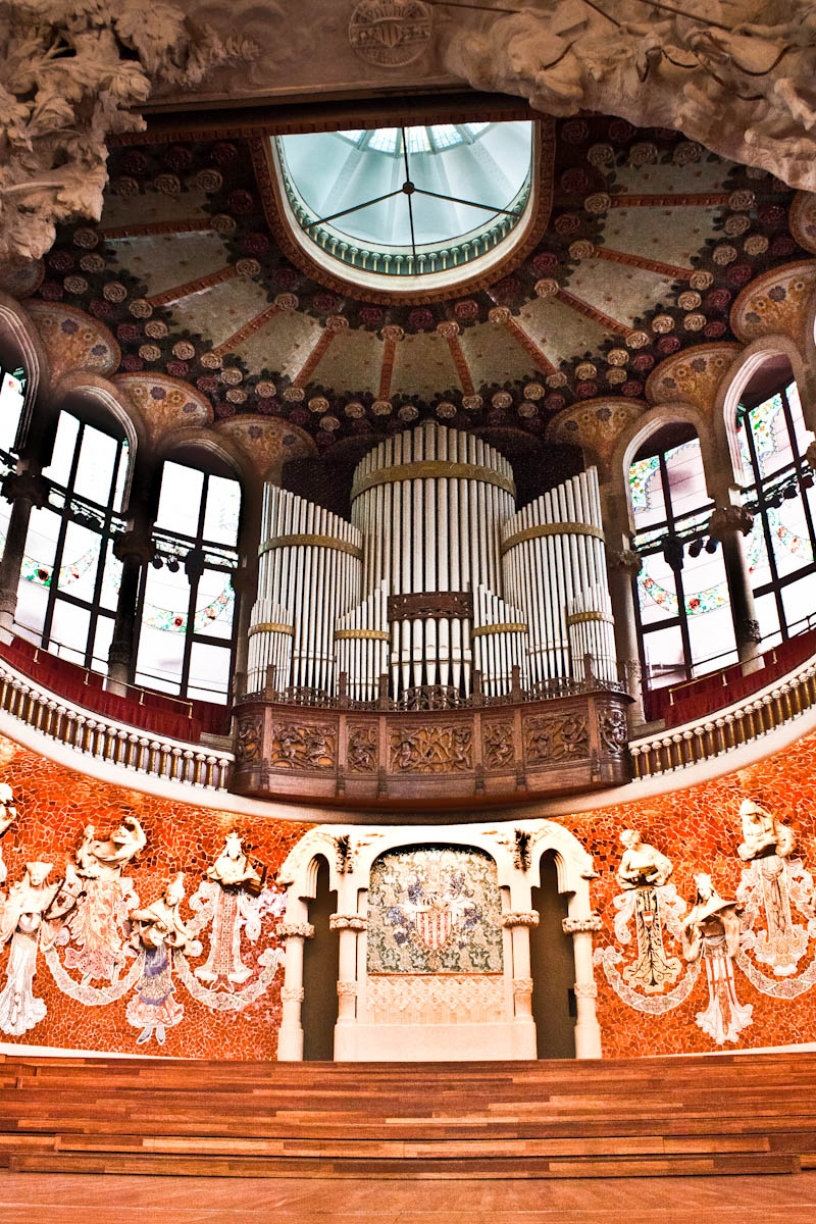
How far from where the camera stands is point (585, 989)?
40.4ft

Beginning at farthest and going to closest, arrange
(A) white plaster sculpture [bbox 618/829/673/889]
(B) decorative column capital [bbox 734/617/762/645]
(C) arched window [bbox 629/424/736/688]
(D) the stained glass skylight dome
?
(D) the stained glass skylight dome → (C) arched window [bbox 629/424/736/688] → (B) decorative column capital [bbox 734/617/762/645] → (A) white plaster sculpture [bbox 618/829/673/889]

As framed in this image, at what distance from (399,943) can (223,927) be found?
217 cm

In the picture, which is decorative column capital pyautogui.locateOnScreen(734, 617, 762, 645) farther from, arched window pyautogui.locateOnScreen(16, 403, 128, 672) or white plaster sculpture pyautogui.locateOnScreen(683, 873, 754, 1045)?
arched window pyautogui.locateOnScreen(16, 403, 128, 672)

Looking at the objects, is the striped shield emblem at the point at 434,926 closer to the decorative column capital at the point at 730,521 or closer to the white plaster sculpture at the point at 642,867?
the white plaster sculpture at the point at 642,867

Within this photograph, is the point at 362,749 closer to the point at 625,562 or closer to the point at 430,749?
the point at 430,749

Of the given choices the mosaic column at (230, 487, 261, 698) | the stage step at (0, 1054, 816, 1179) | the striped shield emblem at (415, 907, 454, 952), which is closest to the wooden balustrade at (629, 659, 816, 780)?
the striped shield emblem at (415, 907, 454, 952)

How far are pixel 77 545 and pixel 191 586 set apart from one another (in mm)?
1775

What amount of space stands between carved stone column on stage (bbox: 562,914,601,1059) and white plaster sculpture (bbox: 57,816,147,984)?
5.27m

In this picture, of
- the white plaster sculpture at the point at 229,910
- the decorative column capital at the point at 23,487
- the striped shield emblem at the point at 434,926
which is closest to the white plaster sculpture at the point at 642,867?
the striped shield emblem at the point at 434,926

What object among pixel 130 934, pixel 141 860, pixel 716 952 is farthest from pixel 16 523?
pixel 716 952

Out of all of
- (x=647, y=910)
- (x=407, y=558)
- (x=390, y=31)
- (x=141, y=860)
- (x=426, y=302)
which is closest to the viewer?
(x=390, y=31)

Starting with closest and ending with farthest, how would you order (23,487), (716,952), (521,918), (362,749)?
(716,952) → (521,918) → (362,749) → (23,487)

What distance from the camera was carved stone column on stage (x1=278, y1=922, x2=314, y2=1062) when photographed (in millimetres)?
12312

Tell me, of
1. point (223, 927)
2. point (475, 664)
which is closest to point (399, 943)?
point (223, 927)
